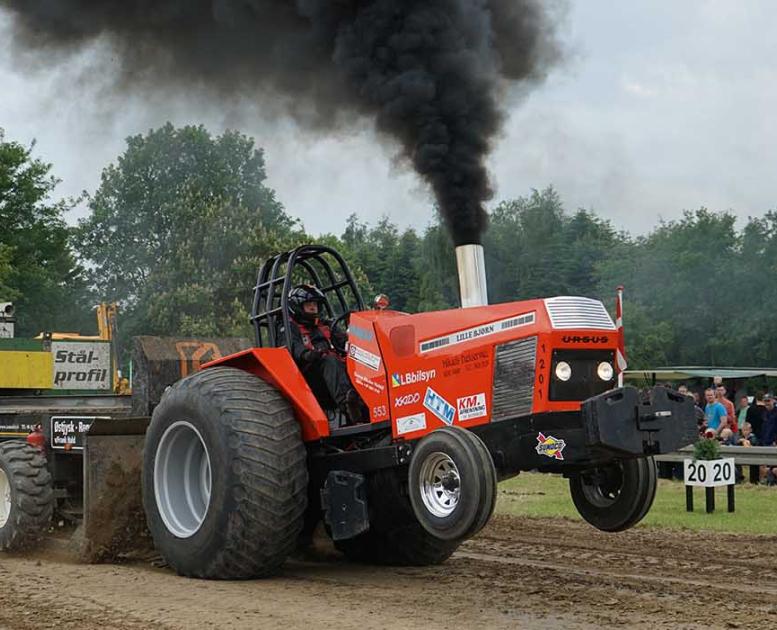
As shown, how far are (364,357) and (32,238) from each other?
35614mm

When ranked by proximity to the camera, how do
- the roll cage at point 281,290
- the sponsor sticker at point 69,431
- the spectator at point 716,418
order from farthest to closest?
1. the spectator at point 716,418
2. the sponsor sticker at point 69,431
3. the roll cage at point 281,290

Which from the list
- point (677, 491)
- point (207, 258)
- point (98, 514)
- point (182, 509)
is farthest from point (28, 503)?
point (207, 258)

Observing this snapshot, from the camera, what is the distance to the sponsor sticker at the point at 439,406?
25.8 ft

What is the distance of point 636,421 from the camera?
725cm

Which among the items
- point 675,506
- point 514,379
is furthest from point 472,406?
point 675,506

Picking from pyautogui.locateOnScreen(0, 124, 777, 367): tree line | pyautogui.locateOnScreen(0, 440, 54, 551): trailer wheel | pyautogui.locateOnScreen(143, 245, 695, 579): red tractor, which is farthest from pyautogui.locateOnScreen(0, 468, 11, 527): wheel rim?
pyautogui.locateOnScreen(0, 124, 777, 367): tree line

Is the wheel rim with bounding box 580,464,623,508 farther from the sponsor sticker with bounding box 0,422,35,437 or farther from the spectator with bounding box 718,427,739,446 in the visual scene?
the spectator with bounding box 718,427,739,446

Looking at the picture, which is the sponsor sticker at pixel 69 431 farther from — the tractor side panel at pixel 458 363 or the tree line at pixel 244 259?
the tree line at pixel 244 259

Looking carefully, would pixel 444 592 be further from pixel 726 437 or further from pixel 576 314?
pixel 726 437

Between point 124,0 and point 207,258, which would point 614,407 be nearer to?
point 124,0

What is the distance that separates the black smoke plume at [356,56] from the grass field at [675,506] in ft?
14.2

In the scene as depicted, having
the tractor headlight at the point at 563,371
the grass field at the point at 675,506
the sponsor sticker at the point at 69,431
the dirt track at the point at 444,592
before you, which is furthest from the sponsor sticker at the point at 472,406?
the grass field at the point at 675,506

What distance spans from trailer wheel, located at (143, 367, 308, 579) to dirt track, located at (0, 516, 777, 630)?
0.22m

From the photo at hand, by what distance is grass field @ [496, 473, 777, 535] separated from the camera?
12.5m
